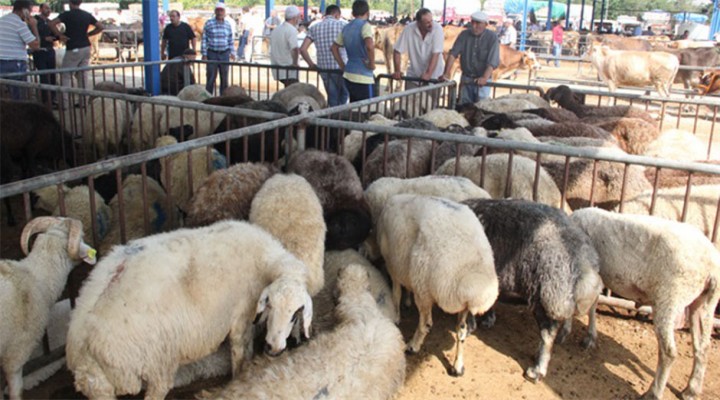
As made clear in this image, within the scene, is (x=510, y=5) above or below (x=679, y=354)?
above

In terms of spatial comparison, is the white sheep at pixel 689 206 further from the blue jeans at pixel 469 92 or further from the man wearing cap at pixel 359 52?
the blue jeans at pixel 469 92

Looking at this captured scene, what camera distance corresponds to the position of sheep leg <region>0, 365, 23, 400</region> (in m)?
3.25

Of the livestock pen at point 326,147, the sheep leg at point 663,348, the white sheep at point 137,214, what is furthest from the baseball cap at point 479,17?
the sheep leg at point 663,348

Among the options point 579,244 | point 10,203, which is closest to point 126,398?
point 579,244

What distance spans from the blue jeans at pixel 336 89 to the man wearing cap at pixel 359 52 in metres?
1.14

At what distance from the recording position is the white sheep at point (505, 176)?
5.26 meters

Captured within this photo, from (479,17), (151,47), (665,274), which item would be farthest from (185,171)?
(151,47)

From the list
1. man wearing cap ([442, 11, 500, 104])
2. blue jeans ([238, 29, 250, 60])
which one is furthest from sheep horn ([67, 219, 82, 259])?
blue jeans ([238, 29, 250, 60])

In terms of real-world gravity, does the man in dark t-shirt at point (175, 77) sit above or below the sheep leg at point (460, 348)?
above

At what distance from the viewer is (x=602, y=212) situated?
4.35 m

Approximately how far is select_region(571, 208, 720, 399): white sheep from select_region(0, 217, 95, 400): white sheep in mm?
3281

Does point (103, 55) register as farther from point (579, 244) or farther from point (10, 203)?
point (579, 244)

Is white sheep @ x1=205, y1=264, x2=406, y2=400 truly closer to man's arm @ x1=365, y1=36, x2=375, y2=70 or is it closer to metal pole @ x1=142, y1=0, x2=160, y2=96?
man's arm @ x1=365, y1=36, x2=375, y2=70

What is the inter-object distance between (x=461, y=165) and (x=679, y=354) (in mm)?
2334
